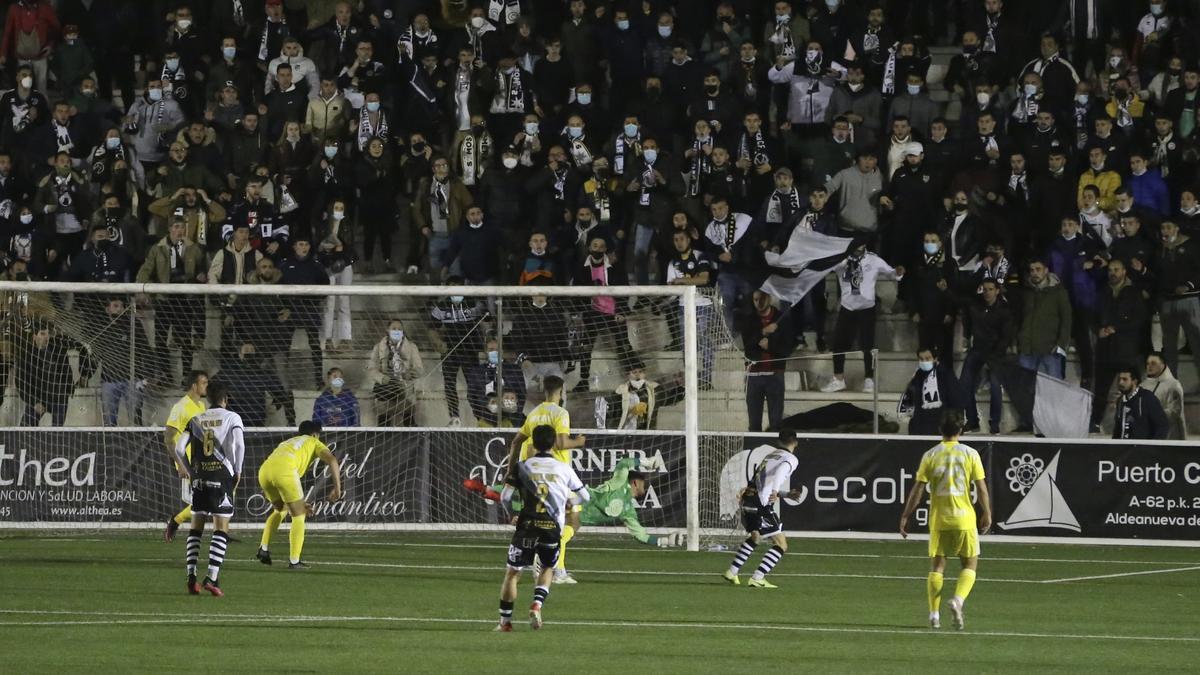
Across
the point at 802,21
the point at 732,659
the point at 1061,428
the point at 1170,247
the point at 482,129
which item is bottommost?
the point at 732,659

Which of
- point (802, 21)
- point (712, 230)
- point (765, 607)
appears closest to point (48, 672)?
point (765, 607)

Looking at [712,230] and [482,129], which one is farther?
[482,129]

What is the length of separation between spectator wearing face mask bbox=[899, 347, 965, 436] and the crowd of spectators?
15cm

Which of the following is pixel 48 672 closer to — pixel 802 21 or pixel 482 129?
pixel 482 129

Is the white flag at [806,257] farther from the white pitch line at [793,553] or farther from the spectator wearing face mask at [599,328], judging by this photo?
the white pitch line at [793,553]

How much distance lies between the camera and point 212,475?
17.5m

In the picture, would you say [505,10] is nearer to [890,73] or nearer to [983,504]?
[890,73]

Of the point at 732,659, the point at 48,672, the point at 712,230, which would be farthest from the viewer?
the point at 712,230

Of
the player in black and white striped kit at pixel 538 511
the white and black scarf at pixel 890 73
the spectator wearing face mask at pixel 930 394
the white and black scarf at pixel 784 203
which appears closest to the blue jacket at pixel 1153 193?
the spectator wearing face mask at pixel 930 394

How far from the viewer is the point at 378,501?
24.9 meters

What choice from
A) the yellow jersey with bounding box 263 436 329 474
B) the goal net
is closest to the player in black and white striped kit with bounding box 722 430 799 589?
the yellow jersey with bounding box 263 436 329 474


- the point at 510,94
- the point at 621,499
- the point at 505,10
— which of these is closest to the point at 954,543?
the point at 621,499

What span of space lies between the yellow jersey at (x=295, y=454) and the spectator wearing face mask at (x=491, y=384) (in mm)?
4881

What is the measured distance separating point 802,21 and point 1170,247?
736 centimetres
